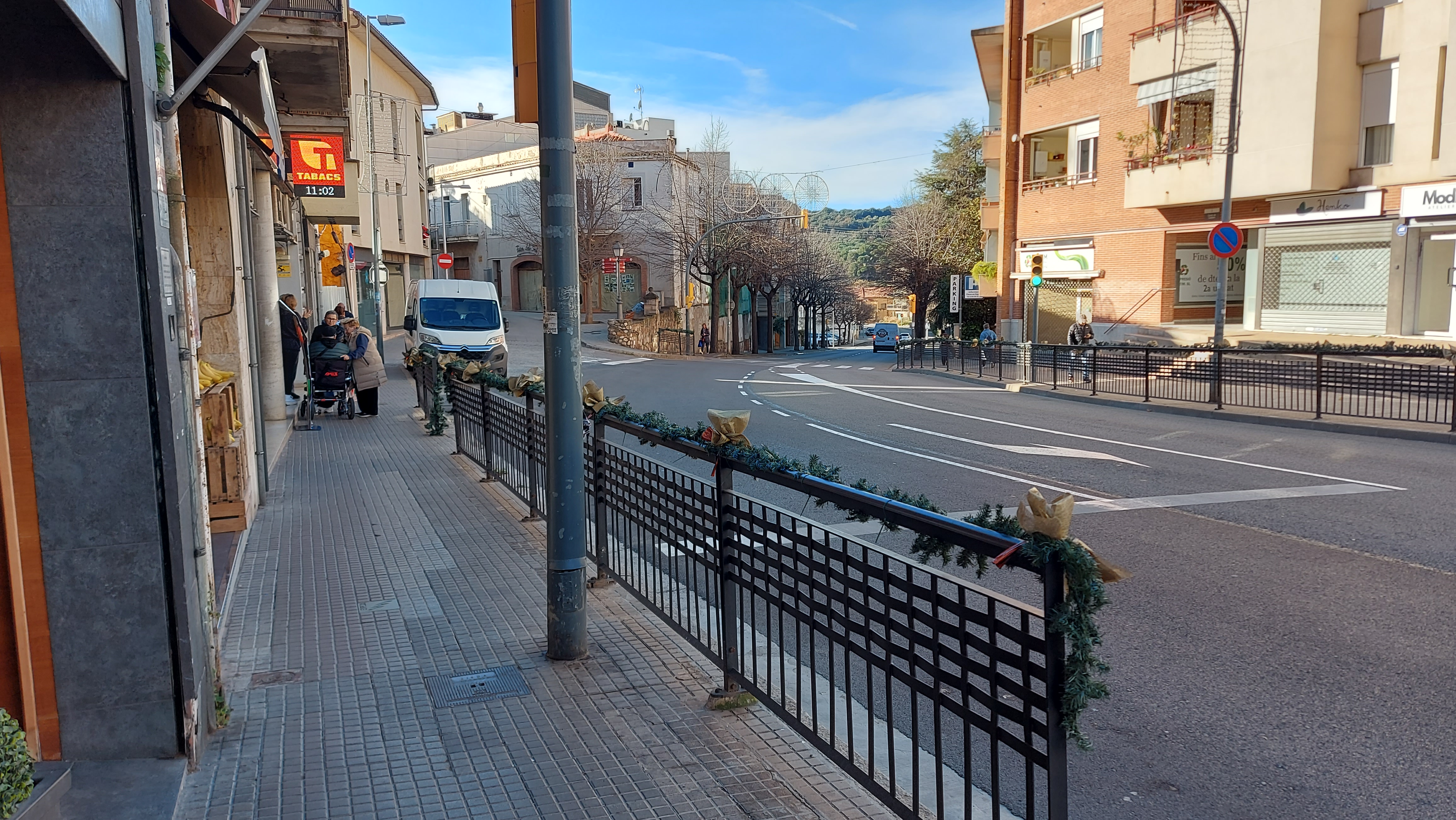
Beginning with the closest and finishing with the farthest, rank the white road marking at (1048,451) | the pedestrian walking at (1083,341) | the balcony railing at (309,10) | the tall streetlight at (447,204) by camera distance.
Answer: the balcony railing at (309,10) < the white road marking at (1048,451) < the pedestrian walking at (1083,341) < the tall streetlight at (447,204)

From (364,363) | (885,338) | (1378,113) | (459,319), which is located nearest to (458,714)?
(364,363)

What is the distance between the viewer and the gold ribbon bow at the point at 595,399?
6484 mm

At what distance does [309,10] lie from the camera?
9352 mm

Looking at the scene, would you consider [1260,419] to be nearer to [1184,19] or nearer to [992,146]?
[1184,19]

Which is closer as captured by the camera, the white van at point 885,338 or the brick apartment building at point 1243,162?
the brick apartment building at point 1243,162

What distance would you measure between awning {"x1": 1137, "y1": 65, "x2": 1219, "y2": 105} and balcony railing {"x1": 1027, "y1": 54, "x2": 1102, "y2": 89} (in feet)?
8.59

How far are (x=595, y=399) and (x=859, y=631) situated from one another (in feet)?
10.9

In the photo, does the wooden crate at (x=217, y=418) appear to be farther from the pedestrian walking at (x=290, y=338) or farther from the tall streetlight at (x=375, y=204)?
the tall streetlight at (x=375, y=204)

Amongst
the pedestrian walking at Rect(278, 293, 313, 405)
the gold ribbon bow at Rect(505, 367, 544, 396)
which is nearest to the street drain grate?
the gold ribbon bow at Rect(505, 367, 544, 396)

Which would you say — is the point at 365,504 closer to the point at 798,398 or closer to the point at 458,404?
the point at 458,404

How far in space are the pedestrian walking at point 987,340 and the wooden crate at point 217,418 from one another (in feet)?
76.4

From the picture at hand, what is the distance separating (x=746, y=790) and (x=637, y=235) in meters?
56.7

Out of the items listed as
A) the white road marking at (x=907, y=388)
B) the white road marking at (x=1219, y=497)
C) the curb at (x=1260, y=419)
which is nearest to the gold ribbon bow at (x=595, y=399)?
the white road marking at (x=1219, y=497)

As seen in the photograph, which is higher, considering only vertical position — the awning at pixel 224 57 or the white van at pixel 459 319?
the awning at pixel 224 57
